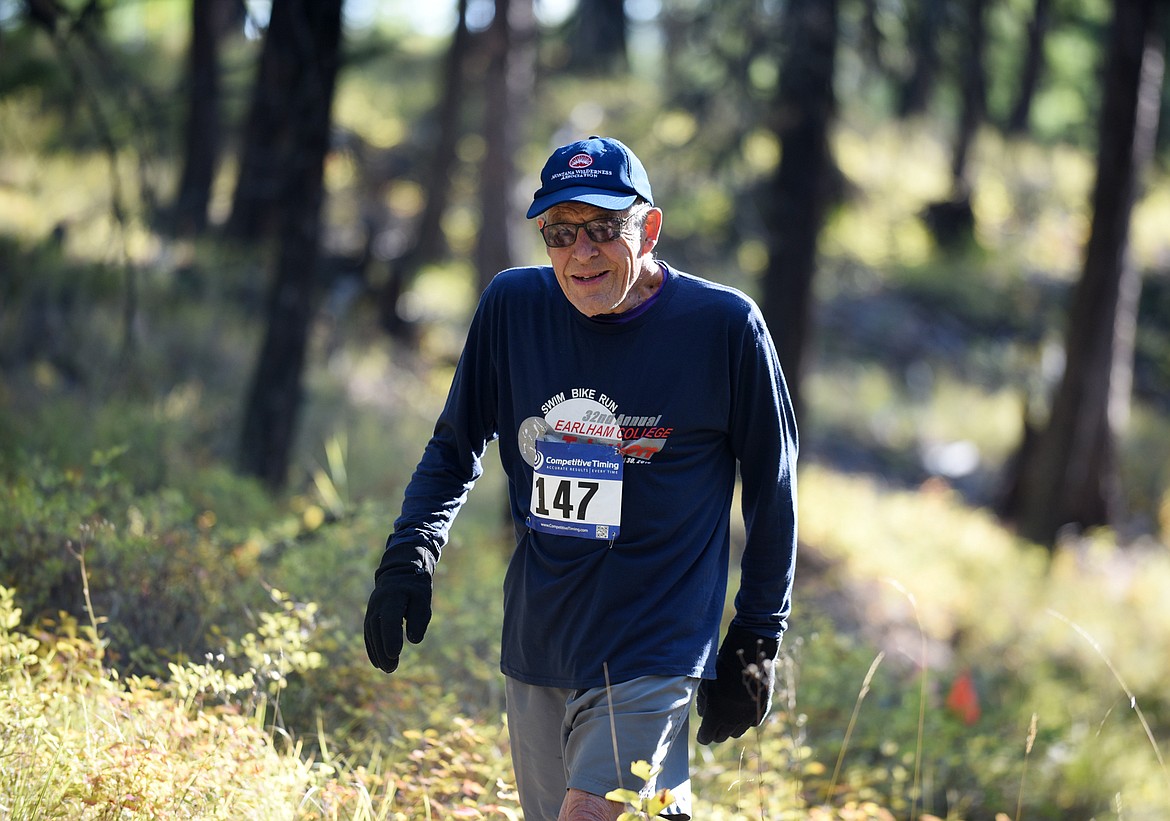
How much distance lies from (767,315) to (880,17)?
3.07 metres

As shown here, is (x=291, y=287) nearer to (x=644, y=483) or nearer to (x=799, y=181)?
(x=799, y=181)

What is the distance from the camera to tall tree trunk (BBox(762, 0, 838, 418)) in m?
11.3

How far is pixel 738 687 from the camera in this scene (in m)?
3.57

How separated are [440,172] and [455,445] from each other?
16409mm

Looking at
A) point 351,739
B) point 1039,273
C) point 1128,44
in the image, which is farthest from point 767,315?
point 1039,273

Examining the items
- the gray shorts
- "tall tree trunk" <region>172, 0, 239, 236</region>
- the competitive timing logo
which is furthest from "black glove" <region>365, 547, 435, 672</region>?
"tall tree trunk" <region>172, 0, 239, 236</region>

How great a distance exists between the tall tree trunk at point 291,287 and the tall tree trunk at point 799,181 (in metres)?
4.47

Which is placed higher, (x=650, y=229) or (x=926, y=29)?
(x=926, y=29)

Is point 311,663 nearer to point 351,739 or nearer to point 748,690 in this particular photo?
point 351,739

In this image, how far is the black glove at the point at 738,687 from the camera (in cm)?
348

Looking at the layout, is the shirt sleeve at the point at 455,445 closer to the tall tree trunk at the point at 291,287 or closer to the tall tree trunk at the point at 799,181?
the tall tree trunk at the point at 291,287

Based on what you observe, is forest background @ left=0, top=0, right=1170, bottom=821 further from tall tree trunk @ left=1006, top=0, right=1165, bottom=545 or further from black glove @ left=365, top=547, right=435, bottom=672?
black glove @ left=365, top=547, right=435, bottom=672

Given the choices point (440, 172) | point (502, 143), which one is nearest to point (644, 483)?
point (502, 143)

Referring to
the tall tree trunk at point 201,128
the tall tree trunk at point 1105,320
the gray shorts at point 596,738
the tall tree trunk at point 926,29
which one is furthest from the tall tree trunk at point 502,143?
the gray shorts at point 596,738
